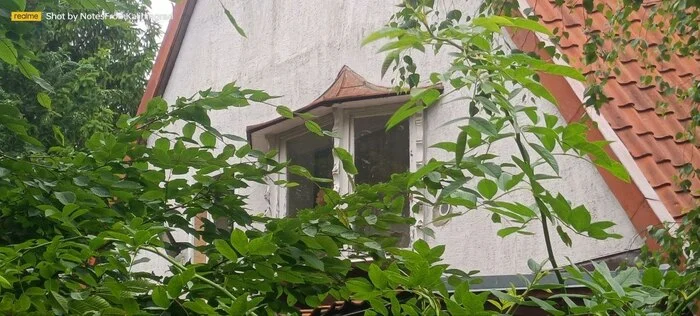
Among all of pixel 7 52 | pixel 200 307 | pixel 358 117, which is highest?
A: pixel 358 117

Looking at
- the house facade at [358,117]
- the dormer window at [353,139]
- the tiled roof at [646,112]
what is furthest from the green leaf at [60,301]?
the dormer window at [353,139]

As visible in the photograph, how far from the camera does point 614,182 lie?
6426mm

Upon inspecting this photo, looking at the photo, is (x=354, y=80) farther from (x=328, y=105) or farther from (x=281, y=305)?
(x=281, y=305)

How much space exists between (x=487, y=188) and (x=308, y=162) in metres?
6.89

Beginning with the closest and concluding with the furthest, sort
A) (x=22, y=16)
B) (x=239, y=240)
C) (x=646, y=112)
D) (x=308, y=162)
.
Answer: (x=239, y=240), (x=22, y=16), (x=646, y=112), (x=308, y=162)

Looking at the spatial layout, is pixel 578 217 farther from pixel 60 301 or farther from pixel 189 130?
pixel 189 130

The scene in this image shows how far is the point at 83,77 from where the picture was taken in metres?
17.2

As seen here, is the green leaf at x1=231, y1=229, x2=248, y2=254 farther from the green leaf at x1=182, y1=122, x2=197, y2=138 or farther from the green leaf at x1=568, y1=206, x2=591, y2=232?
the green leaf at x1=182, y1=122, x2=197, y2=138

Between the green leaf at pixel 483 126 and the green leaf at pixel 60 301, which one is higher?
the green leaf at pixel 483 126

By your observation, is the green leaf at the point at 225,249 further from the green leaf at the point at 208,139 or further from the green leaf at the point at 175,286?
the green leaf at the point at 208,139

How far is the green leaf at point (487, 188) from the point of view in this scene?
6.87 ft

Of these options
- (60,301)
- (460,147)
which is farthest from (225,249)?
(460,147)

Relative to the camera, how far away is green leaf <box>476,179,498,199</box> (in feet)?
6.87

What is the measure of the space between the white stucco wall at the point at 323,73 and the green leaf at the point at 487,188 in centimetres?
433
